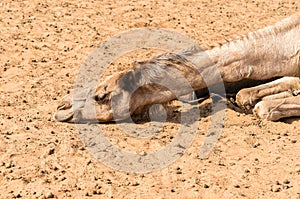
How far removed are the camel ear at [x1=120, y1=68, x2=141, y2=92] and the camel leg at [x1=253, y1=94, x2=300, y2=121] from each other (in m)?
1.19

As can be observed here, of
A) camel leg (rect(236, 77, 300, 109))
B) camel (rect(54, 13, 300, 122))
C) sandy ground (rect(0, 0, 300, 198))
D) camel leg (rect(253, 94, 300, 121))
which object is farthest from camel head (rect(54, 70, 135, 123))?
camel leg (rect(253, 94, 300, 121))

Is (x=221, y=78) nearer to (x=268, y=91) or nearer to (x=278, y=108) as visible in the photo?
(x=268, y=91)

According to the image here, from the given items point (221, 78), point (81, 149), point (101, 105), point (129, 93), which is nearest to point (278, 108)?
point (221, 78)

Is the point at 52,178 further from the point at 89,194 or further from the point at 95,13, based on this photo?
the point at 95,13

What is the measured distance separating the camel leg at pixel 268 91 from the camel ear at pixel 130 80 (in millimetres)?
1062

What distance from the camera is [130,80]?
4984mm

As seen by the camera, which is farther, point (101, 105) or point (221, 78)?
point (221, 78)

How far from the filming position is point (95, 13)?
8.60 meters

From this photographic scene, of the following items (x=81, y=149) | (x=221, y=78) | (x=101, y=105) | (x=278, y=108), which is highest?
(x=221, y=78)

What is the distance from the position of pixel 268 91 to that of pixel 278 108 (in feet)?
0.91

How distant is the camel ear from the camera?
16.3 ft

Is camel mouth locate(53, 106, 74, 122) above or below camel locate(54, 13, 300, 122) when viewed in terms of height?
below

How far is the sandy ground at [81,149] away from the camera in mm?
3986

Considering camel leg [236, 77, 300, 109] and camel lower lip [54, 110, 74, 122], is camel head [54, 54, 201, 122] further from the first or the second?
camel leg [236, 77, 300, 109]
